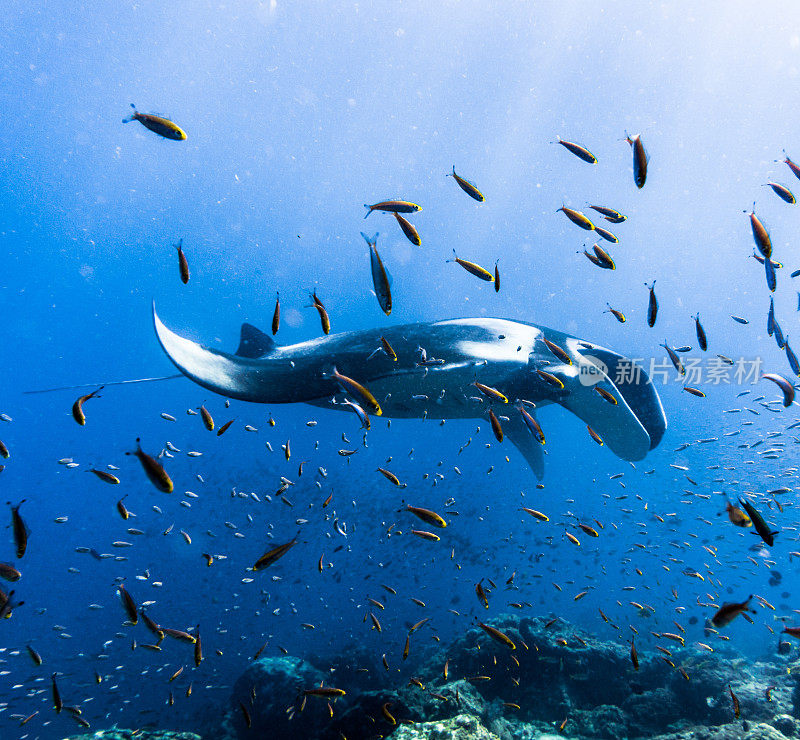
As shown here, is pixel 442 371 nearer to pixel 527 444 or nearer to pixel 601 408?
pixel 601 408

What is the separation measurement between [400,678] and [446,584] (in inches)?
1758

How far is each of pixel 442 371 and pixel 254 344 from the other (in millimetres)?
2918

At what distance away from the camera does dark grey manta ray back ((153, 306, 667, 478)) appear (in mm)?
4703

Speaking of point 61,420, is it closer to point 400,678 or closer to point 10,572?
point 400,678

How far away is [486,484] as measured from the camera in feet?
235

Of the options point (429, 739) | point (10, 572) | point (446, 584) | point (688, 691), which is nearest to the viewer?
point (10, 572)

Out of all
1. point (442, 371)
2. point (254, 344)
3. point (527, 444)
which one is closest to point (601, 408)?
point (442, 371)

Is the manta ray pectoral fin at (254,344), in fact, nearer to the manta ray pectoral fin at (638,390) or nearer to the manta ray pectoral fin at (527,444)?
the manta ray pectoral fin at (527,444)

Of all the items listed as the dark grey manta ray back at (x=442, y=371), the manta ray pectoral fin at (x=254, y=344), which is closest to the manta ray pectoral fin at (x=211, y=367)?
the dark grey manta ray back at (x=442, y=371)

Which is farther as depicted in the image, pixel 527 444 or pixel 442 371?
pixel 527 444

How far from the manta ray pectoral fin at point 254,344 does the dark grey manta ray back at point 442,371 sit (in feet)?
0.05

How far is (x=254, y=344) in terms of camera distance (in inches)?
242

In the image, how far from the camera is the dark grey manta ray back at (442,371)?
4703 mm

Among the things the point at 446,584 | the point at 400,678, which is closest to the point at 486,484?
the point at 446,584
